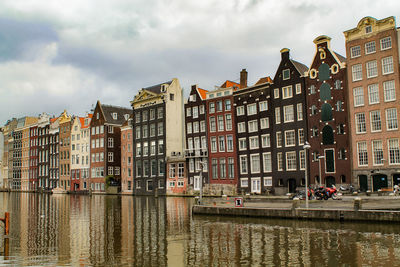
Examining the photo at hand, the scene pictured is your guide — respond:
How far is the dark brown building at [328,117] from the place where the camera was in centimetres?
5891

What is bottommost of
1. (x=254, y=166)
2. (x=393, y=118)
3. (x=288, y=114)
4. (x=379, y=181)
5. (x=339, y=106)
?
(x=379, y=181)

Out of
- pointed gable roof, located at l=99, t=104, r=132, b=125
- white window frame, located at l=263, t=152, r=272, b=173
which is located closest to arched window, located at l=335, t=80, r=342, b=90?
white window frame, located at l=263, t=152, r=272, b=173

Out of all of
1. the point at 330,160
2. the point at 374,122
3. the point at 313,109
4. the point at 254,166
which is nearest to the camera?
the point at 374,122

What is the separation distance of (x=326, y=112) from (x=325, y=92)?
10.1 feet

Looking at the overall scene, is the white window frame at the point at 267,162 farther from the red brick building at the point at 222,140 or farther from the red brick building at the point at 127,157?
the red brick building at the point at 127,157

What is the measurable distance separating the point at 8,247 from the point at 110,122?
8027 centimetres

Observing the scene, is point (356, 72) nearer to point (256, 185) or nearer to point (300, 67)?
point (300, 67)

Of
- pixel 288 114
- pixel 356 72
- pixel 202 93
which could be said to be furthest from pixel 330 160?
pixel 202 93

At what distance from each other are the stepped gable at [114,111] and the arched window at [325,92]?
5980 cm

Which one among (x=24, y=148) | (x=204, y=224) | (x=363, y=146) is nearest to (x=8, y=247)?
(x=204, y=224)

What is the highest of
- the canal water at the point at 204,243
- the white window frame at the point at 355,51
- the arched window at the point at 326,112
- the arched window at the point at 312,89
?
the white window frame at the point at 355,51

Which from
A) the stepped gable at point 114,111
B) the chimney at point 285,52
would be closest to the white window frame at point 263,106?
the chimney at point 285,52

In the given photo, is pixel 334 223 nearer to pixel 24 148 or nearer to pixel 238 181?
pixel 238 181

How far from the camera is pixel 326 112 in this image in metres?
60.8
